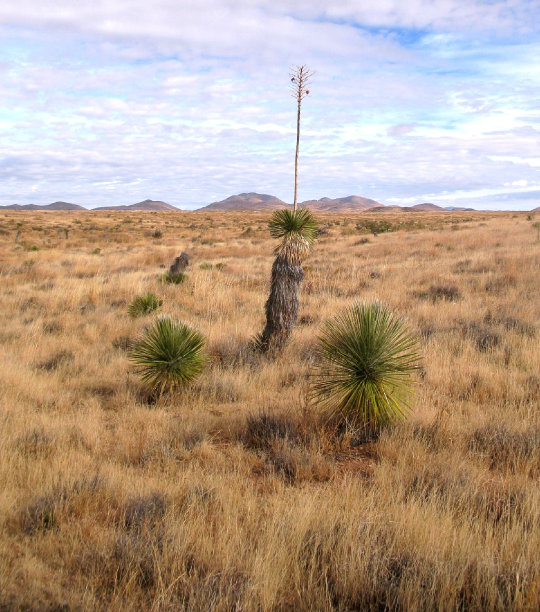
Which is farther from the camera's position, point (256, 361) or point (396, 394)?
point (256, 361)

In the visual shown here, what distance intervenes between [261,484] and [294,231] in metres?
4.37

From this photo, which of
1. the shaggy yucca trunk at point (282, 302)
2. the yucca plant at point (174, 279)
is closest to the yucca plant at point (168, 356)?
the shaggy yucca trunk at point (282, 302)

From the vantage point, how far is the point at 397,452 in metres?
4.57

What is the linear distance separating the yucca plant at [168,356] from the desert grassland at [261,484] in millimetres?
244

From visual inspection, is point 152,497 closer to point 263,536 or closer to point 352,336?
point 263,536

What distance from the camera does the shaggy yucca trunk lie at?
7766 millimetres

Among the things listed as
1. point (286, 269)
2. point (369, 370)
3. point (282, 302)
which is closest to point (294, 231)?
point (286, 269)

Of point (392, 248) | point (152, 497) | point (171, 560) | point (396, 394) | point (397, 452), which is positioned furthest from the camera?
point (392, 248)

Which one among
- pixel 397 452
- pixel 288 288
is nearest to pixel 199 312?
pixel 288 288

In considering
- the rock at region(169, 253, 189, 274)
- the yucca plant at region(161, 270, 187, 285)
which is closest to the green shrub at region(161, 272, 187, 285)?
the yucca plant at region(161, 270, 187, 285)

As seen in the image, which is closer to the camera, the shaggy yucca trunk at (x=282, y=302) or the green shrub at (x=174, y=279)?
the shaggy yucca trunk at (x=282, y=302)

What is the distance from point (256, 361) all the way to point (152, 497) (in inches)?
153

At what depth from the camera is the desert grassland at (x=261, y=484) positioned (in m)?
2.78

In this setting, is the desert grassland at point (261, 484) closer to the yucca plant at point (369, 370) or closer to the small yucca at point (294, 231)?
the yucca plant at point (369, 370)
